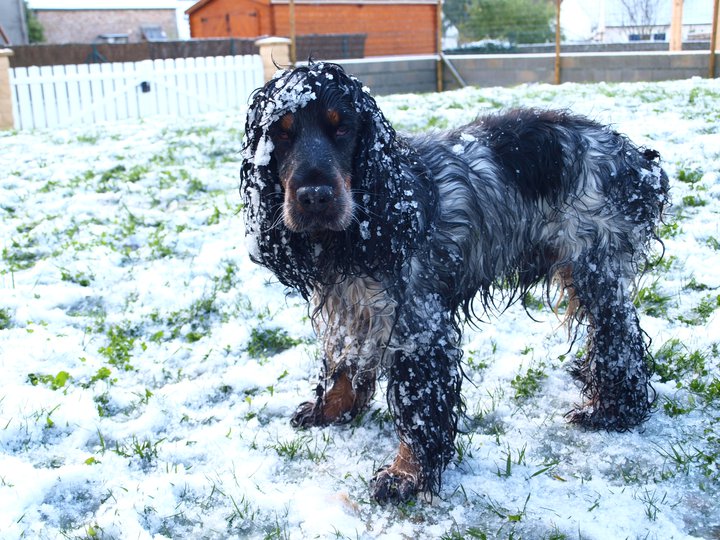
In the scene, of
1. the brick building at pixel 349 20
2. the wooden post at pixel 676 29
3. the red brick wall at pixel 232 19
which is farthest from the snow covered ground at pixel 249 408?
the red brick wall at pixel 232 19

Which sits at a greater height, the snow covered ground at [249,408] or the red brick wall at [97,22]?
the red brick wall at [97,22]

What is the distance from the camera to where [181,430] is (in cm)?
367

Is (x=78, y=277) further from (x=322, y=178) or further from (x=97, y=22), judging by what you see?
(x=97, y=22)

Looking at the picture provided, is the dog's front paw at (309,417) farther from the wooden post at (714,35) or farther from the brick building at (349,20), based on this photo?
the brick building at (349,20)

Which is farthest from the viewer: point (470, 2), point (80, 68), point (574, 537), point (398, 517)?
point (470, 2)

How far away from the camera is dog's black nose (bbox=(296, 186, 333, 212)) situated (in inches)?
109

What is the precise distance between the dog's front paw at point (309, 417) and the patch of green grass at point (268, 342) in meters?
0.74

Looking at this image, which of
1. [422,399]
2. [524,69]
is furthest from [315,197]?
[524,69]

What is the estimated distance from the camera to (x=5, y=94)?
12.1 meters

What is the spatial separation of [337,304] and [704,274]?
293 centimetres

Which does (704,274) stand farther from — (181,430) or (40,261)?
(40,261)

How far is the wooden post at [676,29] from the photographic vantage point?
1374 centimetres

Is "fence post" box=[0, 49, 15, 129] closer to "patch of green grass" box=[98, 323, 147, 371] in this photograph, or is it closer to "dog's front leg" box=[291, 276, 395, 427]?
"patch of green grass" box=[98, 323, 147, 371]

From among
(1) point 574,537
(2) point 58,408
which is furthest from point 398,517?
(2) point 58,408
